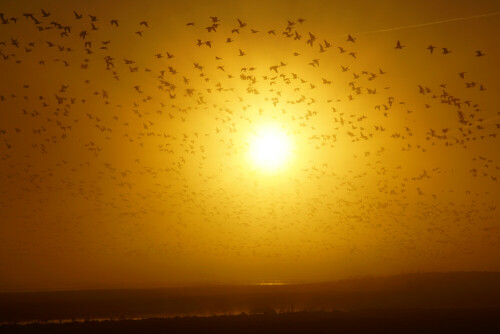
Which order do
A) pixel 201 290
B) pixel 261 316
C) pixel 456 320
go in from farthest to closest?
1. pixel 201 290
2. pixel 261 316
3. pixel 456 320

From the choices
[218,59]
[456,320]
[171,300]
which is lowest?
[456,320]

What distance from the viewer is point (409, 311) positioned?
464 inches

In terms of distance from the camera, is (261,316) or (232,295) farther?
(232,295)

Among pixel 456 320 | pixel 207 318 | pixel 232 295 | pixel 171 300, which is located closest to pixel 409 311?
pixel 456 320

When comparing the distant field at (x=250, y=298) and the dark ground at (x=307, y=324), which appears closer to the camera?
the dark ground at (x=307, y=324)

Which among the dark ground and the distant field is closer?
the dark ground

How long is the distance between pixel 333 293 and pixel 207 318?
13.1 m

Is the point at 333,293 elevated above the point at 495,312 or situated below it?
above

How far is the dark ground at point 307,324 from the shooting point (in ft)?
31.2

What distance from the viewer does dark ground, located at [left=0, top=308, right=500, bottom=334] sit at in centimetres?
950

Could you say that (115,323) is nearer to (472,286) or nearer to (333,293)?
(333,293)

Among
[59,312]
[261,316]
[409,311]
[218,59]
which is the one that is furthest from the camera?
[59,312]

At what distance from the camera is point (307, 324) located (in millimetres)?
10094

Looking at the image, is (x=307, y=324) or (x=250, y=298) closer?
Result: (x=307, y=324)
